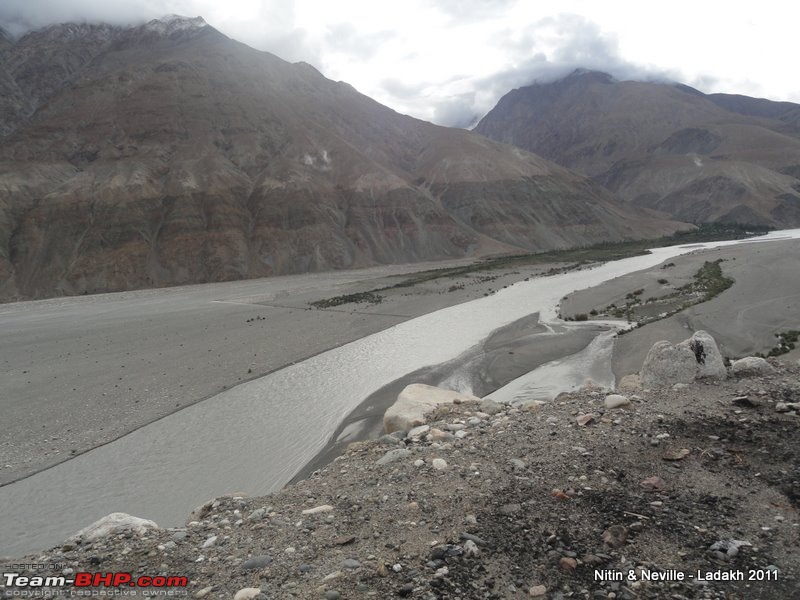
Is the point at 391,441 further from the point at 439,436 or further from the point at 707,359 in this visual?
the point at 707,359

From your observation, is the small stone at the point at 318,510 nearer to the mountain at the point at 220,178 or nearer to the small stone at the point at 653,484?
the small stone at the point at 653,484

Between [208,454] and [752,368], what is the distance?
40.1 ft

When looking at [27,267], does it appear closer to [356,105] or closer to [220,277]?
[220,277]

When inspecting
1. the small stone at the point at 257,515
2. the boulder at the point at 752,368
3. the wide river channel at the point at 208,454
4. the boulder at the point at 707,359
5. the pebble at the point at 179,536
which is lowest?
the wide river channel at the point at 208,454

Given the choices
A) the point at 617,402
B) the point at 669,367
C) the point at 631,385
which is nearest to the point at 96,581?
the point at 617,402

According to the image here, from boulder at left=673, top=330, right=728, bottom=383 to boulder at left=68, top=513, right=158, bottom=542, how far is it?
903 centimetres

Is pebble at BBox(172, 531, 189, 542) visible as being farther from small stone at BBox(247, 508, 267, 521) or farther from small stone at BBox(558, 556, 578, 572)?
small stone at BBox(558, 556, 578, 572)

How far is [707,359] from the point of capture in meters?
8.55

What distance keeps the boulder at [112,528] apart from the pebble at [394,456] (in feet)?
10.3

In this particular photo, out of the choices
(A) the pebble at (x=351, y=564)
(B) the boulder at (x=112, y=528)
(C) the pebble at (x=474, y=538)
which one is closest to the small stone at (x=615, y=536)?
(C) the pebble at (x=474, y=538)

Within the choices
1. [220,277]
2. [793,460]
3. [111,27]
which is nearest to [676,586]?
[793,460]

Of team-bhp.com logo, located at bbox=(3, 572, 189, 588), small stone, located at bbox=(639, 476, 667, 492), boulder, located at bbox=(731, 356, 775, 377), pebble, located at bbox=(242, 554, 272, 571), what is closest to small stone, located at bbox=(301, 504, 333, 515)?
pebble, located at bbox=(242, 554, 272, 571)

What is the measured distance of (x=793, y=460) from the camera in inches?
211

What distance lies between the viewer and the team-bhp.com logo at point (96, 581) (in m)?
4.69
